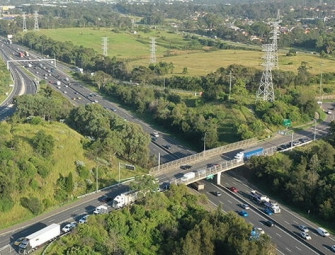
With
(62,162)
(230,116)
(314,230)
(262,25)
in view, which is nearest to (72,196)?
(62,162)

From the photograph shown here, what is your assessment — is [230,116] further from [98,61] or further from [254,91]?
[98,61]

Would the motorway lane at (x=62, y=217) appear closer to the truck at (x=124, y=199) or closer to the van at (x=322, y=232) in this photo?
the truck at (x=124, y=199)

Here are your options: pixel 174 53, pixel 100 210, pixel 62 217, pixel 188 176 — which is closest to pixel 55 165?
pixel 62 217

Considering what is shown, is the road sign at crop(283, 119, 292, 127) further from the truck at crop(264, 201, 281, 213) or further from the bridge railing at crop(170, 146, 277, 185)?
the truck at crop(264, 201, 281, 213)

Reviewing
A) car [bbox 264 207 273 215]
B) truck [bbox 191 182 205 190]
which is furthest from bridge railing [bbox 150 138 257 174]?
car [bbox 264 207 273 215]

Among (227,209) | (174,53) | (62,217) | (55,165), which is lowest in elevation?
(227,209)

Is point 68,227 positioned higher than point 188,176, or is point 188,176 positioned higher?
point 188,176

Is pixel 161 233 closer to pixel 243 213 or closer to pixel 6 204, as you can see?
pixel 243 213
